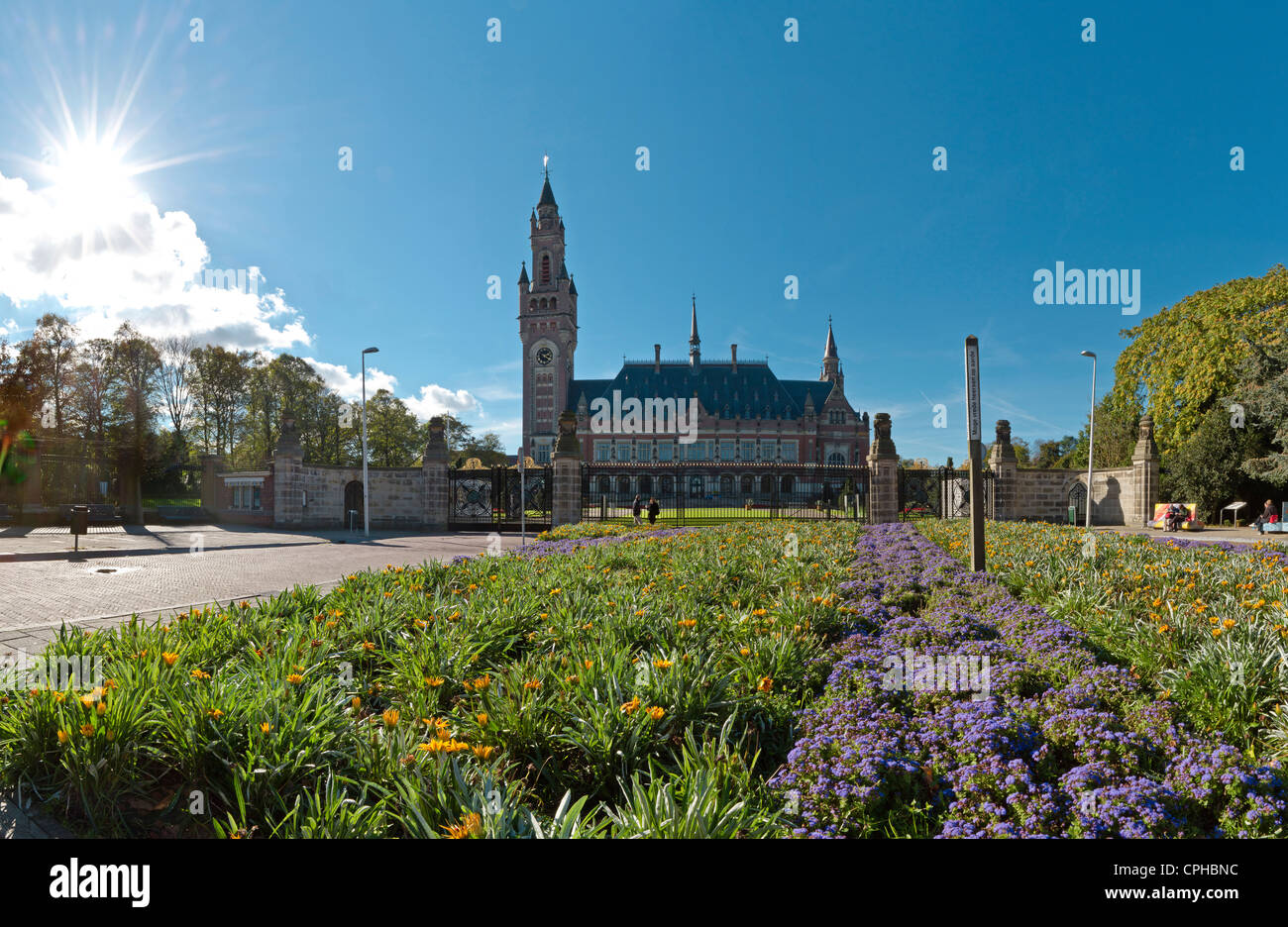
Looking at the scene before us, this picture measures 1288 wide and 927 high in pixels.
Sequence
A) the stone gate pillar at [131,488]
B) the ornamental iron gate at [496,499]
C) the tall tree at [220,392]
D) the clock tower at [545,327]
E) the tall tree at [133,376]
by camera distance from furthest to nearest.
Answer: the clock tower at [545,327], the tall tree at [220,392], the tall tree at [133,376], the stone gate pillar at [131,488], the ornamental iron gate at [496,499]

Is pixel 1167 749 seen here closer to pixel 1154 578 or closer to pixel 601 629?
pixel 601 629

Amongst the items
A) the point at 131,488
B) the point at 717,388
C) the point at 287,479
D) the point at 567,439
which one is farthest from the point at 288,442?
the point at 717,388

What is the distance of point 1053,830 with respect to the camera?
6.77 feet

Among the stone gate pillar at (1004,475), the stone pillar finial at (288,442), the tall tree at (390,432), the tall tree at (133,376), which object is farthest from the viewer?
the tall tree at (390,432)

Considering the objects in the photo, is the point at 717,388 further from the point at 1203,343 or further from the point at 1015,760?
the point at 1015,760

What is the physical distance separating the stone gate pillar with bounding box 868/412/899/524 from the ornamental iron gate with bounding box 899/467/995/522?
2.93 feet

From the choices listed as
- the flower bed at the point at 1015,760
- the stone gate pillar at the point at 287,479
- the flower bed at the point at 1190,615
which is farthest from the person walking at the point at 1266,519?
the stone gate pillar at the point at 287,479

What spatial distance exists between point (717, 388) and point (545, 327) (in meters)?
22.9

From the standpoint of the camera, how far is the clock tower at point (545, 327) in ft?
218

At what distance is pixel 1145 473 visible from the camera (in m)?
22.3

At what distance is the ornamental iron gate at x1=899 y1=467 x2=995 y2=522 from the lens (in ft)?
68.0

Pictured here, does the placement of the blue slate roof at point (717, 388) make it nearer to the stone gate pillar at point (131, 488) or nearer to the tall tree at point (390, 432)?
the tall tree at point (390, 432)

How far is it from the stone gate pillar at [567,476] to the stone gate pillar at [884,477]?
10049 mm
